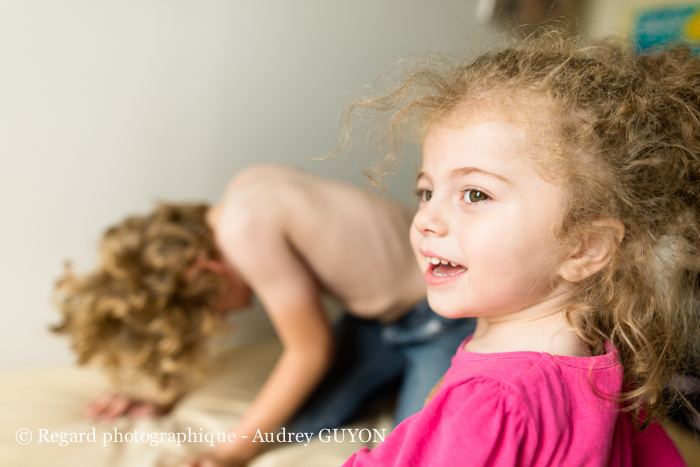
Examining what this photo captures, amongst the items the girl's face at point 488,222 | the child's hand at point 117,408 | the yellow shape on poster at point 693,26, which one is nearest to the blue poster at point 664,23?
the yellow shape on poster at point 693,26

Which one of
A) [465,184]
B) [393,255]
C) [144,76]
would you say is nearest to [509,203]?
[465,184]

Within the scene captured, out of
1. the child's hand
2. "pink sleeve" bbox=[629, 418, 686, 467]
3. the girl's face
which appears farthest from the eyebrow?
the child's hand

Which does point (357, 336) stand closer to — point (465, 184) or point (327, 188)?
point (327, 188)

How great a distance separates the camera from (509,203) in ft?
1.69

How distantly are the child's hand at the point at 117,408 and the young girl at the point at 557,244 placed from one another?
885 mm

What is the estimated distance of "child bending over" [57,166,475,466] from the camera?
3.52ft

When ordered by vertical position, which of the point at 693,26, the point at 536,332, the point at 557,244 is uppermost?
the point at 693,26

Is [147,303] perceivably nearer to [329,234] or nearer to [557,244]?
[329,234]

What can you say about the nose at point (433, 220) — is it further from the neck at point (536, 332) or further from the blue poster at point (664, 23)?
the blue poster at point (664, 23)

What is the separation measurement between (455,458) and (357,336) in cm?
88

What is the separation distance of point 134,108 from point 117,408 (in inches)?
30.0

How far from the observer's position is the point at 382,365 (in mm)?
1279

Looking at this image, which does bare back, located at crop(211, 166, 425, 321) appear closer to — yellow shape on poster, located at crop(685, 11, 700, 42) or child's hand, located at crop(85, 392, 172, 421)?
child's hand, located at crop(85, 392, 172, 421)

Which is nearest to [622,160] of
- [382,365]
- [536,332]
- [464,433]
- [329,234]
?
[536,332]
